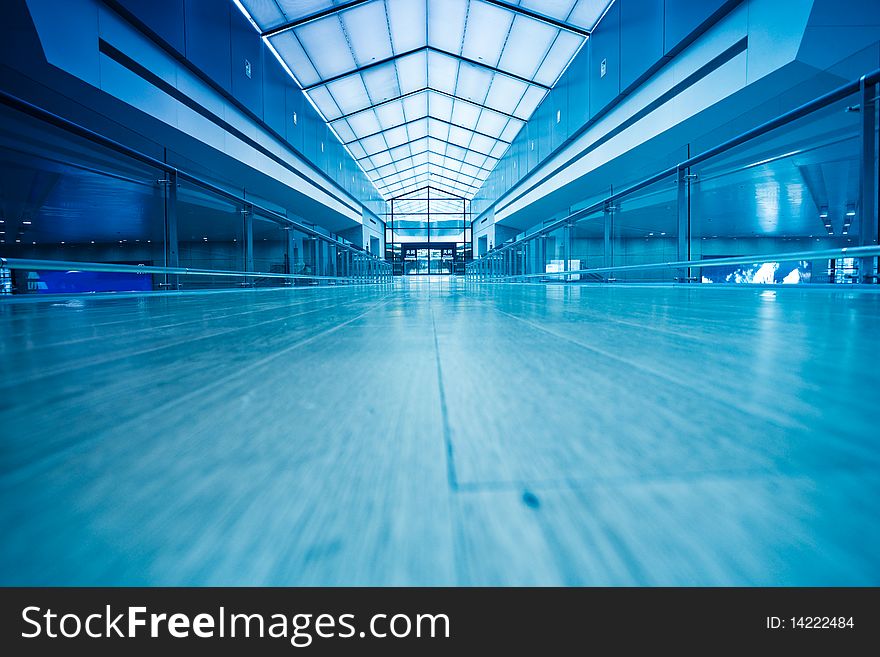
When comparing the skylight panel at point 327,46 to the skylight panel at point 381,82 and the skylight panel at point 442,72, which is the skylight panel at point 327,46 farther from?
the skylight panel at point 442,72

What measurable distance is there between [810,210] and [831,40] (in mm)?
5425

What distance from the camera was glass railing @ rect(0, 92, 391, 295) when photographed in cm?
229

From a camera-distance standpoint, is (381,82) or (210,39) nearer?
(210,39)

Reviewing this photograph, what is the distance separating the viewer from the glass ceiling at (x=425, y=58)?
727 cm

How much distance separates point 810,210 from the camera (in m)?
8.22

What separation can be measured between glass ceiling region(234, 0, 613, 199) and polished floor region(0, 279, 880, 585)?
822 cm

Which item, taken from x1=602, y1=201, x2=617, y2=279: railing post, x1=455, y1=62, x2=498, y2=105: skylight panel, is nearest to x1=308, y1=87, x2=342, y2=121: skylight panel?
x1=455, y1=62, x2=498, y2=105: skylight panel

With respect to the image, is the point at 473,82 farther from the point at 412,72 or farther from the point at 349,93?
the point at 349,93

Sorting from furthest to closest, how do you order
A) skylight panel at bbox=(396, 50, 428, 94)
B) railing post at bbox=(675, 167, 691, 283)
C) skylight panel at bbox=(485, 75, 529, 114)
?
skylight panel at bbox=(485, 75, 529, 114)
skylight panel at bbox=(396, 50, 428, 94)
railing post at bbox=(675, 167, 691, 283)

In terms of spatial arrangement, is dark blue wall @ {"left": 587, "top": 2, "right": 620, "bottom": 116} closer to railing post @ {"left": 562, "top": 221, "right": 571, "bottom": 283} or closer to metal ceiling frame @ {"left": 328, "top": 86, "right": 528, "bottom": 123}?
railing post @ {"left": 562, "top": 221, "right": 571, "bottom": 283}

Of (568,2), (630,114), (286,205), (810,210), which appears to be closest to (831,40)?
(630,114)

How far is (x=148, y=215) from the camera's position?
326 centimetres

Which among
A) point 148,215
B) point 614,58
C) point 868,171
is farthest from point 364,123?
point 868,171

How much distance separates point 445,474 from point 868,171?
7.67 ft
